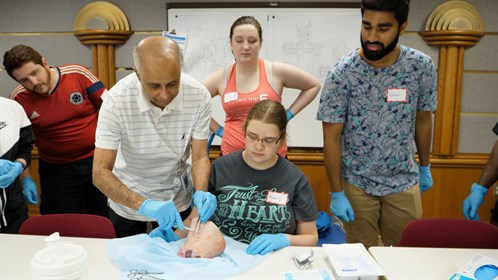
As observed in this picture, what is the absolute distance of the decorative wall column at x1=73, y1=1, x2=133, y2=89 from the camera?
3070 mm

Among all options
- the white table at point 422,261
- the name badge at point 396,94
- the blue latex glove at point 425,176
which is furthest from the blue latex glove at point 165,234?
the blue latex glove at point 425,176

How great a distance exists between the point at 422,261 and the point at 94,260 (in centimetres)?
116

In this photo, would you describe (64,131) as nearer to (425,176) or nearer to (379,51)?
(379,51)

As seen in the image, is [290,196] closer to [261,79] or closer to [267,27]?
[261,79]

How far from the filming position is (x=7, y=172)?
1.89m

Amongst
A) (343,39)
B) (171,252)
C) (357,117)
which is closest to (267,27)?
(343,39)

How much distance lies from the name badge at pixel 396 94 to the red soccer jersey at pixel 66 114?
5.63ft

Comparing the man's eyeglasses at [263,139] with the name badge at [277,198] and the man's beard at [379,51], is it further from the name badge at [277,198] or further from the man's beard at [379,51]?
the man's beard at [379,51]

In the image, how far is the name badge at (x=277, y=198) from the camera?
5.26ft

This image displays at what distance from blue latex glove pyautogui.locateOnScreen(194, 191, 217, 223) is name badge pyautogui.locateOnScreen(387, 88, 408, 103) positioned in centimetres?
94

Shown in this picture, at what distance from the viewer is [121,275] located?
1273 millimetres

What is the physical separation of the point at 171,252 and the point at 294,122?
6.59ft

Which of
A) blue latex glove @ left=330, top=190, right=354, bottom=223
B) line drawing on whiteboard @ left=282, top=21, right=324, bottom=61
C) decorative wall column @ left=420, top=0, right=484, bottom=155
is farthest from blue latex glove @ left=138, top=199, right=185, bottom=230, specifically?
decorative wall column @ left=420, top=0, right=484, bottom=155

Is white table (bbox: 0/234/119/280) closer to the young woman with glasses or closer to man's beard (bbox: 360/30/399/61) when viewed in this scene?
the young woman with glasses
